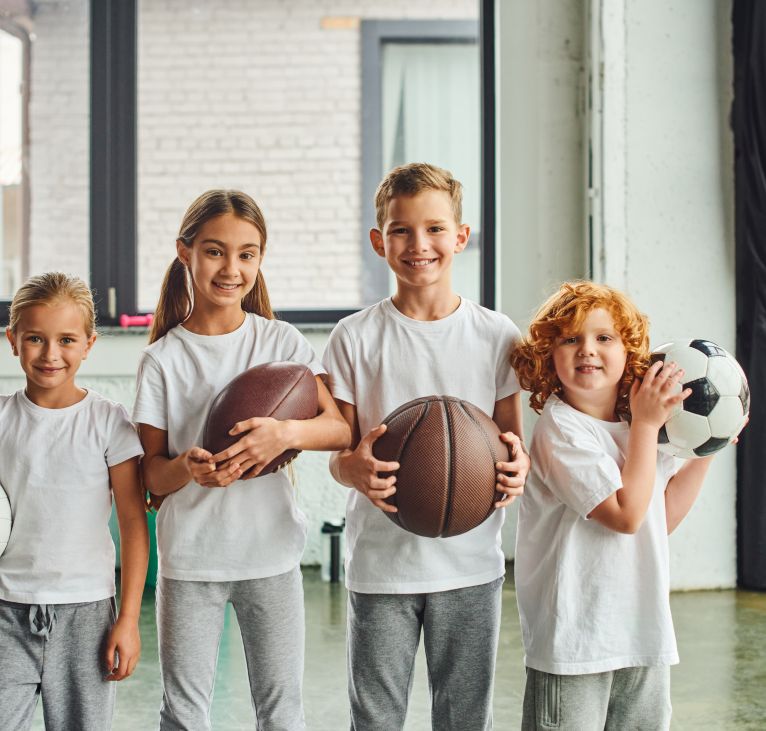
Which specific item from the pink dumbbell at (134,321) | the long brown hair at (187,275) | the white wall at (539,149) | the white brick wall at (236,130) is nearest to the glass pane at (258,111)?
the white brick wall at (236,130)

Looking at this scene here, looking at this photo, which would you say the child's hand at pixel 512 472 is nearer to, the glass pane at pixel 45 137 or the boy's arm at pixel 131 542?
the boy's arm at pixel 131 542

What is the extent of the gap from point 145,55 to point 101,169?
591 millimetres

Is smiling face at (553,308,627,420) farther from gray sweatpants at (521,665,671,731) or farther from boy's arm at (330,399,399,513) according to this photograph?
gray sweatpants at (521,665,671,731)

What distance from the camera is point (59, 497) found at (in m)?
1.57

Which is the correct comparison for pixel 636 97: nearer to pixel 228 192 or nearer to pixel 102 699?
pixel 228 192

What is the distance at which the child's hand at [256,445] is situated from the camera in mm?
1521

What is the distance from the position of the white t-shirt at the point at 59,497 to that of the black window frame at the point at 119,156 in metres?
2.55

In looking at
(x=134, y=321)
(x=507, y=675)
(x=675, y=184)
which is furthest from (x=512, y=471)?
(x=134, y=321)

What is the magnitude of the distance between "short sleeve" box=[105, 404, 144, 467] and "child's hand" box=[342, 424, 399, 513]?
1.30 feet

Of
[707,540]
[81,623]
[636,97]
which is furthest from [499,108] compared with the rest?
[81,623]

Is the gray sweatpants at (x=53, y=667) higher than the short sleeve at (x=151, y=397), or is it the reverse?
the short sleeve at (x=151, y=397)

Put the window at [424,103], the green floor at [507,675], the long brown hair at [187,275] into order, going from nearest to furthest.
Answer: the long brown hair at [187,275]
the green floor at [507,675]
the window at [424,103]

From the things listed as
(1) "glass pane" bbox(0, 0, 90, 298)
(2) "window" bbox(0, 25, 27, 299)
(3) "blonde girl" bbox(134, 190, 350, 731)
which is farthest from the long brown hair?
(2) "window" bbox(0, 25, 27, 299)

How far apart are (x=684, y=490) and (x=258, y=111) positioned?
3145 millimetres
